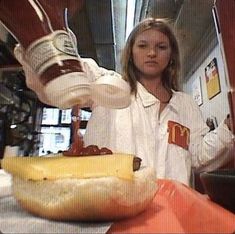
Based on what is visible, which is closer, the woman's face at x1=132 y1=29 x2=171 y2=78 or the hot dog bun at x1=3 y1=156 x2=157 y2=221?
the hot dog bun at x1=3 y1=156 x2=157 y2=221

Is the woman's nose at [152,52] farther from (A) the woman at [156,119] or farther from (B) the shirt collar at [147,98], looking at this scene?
(B) the shirt collar at [147,98]

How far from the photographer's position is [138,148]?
0.83 metres

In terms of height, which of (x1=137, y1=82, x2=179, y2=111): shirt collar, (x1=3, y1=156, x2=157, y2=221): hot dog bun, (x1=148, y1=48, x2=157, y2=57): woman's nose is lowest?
(x1=3, y1=156, x2=157, y2=221): hot dog bun

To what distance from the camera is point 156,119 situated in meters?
0.88

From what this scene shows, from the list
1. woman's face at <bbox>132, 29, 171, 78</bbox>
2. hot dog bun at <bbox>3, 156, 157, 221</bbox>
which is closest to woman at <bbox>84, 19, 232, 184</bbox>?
woman's face at <bbox>132, 29, 171, 78</bbox>

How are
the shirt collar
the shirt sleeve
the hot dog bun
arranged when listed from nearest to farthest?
the hot dog bun, the shirt sleeve, the shirt collar

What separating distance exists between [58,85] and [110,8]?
1.65 metres

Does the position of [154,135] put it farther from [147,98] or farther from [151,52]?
[151,52]

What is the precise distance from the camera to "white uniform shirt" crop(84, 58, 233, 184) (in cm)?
82

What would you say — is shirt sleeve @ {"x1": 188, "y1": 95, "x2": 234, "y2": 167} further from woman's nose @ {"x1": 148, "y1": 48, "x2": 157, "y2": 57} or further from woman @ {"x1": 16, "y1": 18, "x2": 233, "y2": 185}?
woman's nose @ {"x1": 148, "y1": 48, "x2": 157, "y2": 57}

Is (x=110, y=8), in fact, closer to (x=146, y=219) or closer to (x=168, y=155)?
(x=168, y=155)

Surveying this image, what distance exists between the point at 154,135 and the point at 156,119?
0.16ft

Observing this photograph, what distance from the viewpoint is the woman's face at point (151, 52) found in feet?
2.77

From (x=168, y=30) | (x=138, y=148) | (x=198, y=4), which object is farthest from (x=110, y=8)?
(x=138, y=148)
